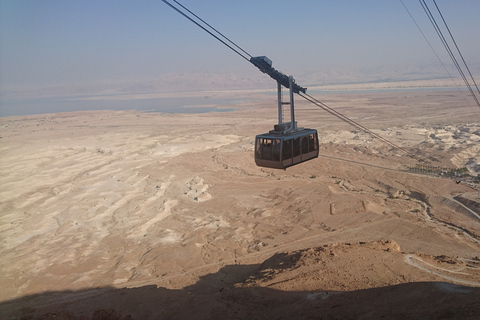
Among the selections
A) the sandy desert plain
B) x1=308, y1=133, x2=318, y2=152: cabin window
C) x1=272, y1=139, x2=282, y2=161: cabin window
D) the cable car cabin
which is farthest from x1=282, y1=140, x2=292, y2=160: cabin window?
the sandy desert plain

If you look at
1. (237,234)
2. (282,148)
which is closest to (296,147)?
(282,148)

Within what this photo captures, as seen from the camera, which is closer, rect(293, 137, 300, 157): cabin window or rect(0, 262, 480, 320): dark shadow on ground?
rect(0, 262, 480, 320): dark shadow on ground

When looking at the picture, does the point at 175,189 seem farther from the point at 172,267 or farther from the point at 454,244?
the point at 454,244

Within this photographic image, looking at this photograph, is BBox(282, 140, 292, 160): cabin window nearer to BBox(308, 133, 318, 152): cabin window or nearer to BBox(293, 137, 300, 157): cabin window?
BBox(293, 137, 300, 157): cabin window

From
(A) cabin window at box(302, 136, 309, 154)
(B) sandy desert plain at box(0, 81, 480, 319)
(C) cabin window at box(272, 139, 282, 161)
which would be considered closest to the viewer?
(B) sandy desert plain at box(0, 81, 480, 319)

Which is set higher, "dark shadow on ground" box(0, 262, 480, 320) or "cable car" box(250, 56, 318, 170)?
"cable car" box(250, 56, 318, 170)

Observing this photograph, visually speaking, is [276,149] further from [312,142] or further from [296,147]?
[312,142]

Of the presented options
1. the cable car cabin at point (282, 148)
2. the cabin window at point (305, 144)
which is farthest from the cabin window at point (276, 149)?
the cabin window at point (305, 144)
